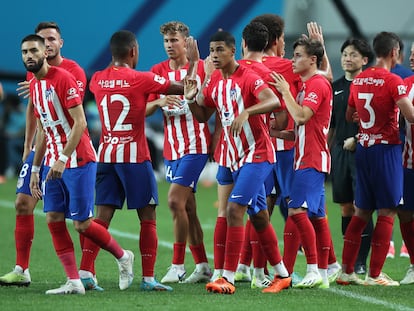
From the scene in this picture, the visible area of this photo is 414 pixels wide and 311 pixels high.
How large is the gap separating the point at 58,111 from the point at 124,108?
2.05 ft

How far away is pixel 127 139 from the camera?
30.8 ft

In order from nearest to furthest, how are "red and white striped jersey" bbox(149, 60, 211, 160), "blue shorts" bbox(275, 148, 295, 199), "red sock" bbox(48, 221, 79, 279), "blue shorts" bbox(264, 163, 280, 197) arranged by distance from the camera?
"red sock" bbox(48, 221, 79, 279) → "blue shorts" bbox(275, 148, 295, 199) → "blue shorts" bbox(264, 163, 280, 197) → "red and white striped jersey" bbox(149, 60, 211, 160)

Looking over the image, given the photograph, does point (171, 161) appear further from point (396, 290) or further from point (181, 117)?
point (396, 290)

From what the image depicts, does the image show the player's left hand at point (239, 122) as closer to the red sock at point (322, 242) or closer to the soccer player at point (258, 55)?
the soccer player at point (258, 55)

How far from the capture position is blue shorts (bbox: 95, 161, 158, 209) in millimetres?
9411

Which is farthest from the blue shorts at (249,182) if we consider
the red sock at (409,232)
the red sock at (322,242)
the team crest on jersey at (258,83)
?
the red sock at (409,232)

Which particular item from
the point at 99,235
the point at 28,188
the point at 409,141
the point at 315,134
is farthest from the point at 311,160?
the point at 28,188

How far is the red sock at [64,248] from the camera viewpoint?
9.03 meters

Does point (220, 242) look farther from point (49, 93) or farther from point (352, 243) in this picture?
point (49, 93)

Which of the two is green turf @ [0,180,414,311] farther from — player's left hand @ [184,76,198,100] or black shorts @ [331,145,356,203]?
player's left hand @ [184,76,198,100]

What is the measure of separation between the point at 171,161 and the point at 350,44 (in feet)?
6.45

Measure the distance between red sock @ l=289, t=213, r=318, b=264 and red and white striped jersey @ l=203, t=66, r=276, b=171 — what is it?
62cm

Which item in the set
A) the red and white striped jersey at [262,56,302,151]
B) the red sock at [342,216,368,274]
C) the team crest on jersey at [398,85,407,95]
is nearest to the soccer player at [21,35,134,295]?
the red and white striped jersey at [262,56,302,151]

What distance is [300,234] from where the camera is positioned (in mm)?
9500
